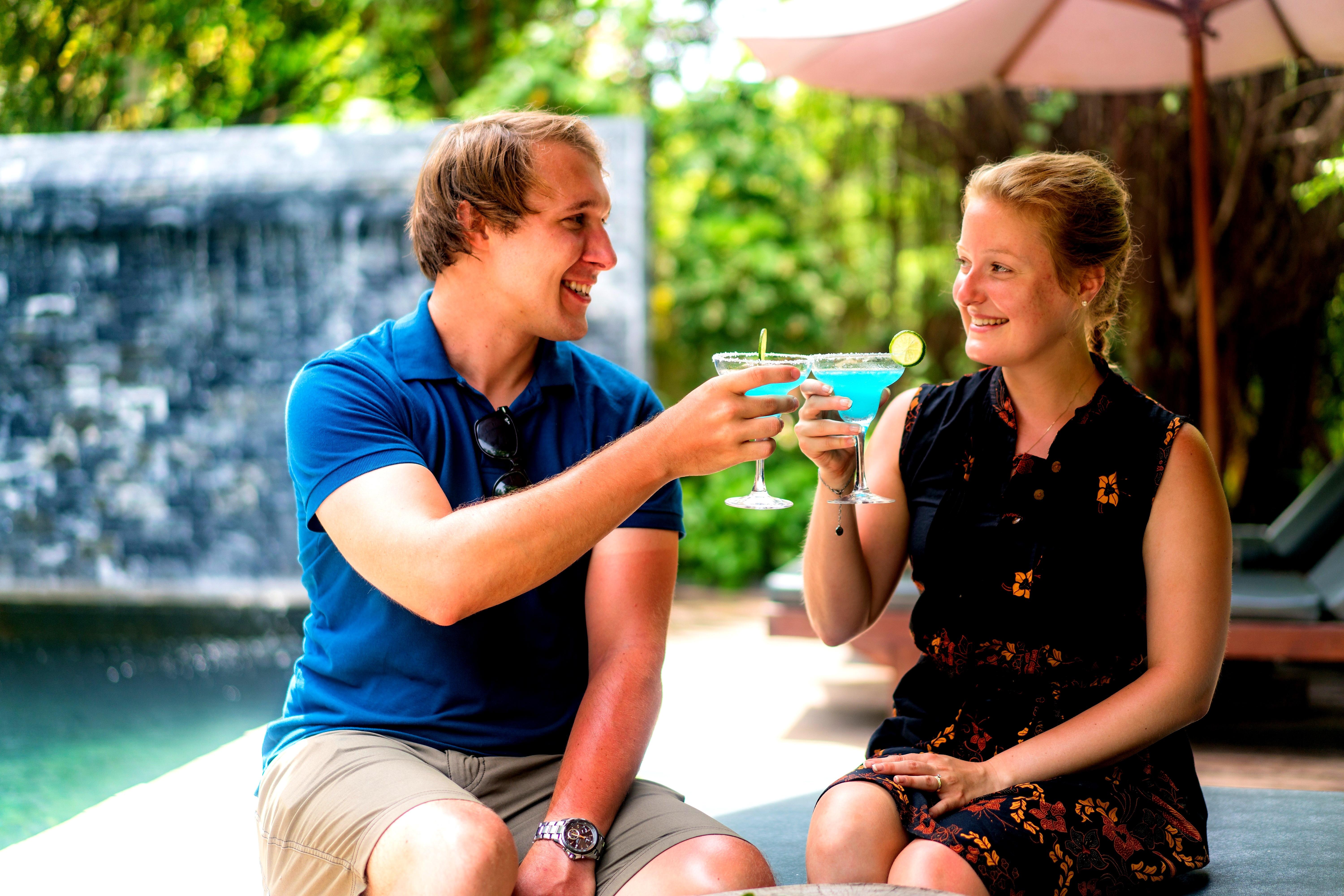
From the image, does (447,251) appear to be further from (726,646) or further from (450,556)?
(726,646)

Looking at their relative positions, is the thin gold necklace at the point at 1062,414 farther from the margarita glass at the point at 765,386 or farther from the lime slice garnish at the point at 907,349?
the margarita glass at the point at 765,386

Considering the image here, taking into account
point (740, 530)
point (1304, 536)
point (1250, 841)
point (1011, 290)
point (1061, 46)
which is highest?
point (1061, 46)

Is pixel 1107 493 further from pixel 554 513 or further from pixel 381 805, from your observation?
pixel 381 805

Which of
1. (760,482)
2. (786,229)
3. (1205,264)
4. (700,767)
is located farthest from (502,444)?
(786,229)

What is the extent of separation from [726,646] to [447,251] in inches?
160

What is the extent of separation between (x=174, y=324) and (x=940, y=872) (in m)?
6.63

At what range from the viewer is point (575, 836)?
1.66 m

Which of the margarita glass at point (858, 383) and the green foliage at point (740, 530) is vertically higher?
the margarita glass at point (858, 383)

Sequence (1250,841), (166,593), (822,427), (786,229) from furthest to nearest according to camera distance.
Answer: (786,229) → (166,593) → (1250,841) → (822,427)

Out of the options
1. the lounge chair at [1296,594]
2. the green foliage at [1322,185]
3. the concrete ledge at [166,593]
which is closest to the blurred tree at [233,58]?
the concrete ledge at [166,593]

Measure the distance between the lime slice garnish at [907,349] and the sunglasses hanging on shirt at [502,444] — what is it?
626mm

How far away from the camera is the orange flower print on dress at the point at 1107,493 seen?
6.16ft

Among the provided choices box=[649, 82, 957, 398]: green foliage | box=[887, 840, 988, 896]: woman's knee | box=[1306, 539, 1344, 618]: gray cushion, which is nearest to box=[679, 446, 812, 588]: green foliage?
box=[649, 82, 957, 398]: green foliage

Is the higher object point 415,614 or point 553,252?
point 553,252
